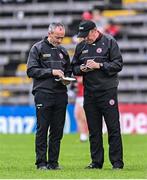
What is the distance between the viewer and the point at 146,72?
96.2 ft

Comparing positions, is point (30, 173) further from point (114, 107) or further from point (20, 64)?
point (20, 64)

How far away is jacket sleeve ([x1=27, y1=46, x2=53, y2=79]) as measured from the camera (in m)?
11.1

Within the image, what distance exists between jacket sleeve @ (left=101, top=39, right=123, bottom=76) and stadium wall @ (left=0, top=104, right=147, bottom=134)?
13.2 meters

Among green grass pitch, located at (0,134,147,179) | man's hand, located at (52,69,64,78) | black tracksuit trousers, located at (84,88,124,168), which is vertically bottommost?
green grass pitch, located at (0,134,147,179)

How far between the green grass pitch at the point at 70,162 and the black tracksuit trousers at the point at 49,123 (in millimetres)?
276

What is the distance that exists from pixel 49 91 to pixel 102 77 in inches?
33.8

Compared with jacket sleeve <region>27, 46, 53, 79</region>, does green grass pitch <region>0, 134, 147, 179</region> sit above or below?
below

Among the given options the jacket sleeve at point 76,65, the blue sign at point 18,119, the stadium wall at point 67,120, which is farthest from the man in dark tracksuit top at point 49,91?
the blue sign at point 18,119

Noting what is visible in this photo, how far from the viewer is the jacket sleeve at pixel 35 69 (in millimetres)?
11117

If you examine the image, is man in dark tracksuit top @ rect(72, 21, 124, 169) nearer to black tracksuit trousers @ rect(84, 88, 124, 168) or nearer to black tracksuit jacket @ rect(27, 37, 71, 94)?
black tracksuit trousers @ rect(84, 88, 124, 168)

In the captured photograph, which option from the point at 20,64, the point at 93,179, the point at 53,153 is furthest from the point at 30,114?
the point at 93,179

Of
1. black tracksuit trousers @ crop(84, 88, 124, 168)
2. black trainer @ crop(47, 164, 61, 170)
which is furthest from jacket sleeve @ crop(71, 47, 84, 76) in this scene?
black trainer @ crop(47, 164, 61, 170)

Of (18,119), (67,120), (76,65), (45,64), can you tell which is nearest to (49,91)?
(45,64)

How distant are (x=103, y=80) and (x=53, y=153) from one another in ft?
4.50
